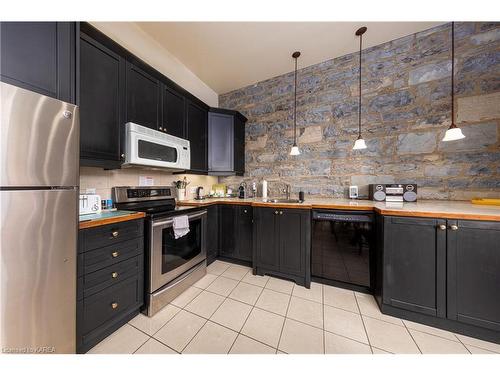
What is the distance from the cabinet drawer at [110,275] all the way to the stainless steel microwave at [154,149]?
852 millimetres

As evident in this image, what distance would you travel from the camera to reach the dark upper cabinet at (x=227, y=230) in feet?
7.79

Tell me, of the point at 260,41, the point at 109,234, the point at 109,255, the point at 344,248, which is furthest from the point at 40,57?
the point at 344,248

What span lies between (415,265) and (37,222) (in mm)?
2456

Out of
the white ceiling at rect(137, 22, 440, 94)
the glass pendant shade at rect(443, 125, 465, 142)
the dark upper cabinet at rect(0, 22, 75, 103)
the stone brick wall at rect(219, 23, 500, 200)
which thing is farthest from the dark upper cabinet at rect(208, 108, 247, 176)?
the glass pendant shade at rect(443, 125, 465, 142)

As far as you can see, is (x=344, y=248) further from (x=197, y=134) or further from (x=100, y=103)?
(x=100, y=103)

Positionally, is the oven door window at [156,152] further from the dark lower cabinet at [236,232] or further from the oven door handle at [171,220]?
the dark lower cabinet at [236,232]

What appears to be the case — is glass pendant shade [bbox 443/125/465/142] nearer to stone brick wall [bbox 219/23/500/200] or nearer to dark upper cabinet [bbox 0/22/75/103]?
stone brick wall [bbox 219/23/500/200]

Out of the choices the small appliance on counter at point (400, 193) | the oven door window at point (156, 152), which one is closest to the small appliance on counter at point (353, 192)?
the small appliance on counter at point (400, 193)

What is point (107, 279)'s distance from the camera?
120 centimetres

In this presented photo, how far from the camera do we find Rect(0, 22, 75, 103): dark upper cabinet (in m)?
0.86

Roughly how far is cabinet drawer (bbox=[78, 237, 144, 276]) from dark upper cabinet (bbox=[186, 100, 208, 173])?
1.19m

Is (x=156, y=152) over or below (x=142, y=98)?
below
